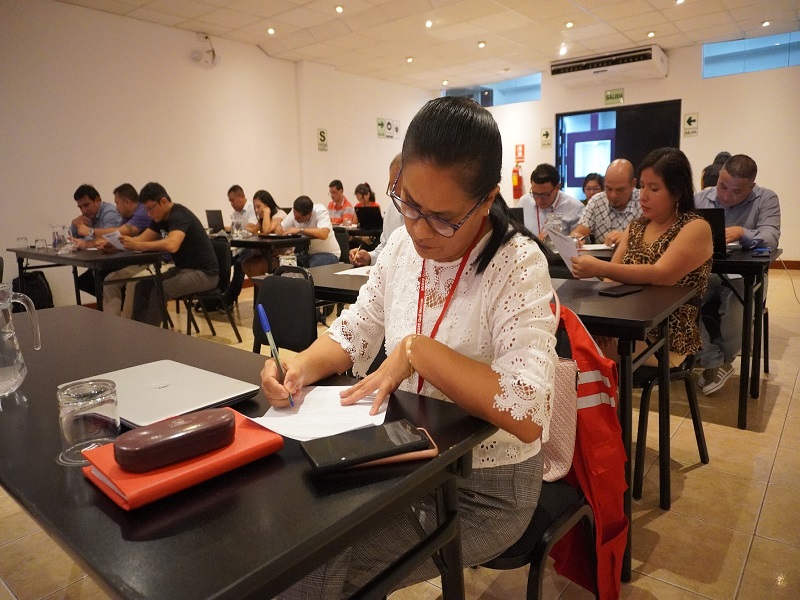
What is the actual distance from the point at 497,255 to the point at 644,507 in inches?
60.4

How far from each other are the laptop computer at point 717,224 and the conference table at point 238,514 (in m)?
2.36

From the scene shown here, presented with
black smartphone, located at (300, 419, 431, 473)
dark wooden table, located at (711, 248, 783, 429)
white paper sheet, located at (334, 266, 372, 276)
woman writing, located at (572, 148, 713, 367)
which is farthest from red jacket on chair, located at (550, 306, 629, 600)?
dark wooden table, located at (711, 248, 783, 429)

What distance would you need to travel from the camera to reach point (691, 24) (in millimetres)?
6762

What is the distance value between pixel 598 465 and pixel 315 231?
15.4 feet

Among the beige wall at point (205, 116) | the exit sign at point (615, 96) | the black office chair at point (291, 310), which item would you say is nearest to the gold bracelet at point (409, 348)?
the black office chair at point (291, 310)

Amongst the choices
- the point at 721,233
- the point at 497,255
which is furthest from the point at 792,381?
the point at 497,255

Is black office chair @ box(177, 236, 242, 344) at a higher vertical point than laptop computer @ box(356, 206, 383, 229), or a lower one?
lower

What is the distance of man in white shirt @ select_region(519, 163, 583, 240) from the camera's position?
4371mm

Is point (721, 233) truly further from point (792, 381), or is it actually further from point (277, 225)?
point (277, 225)

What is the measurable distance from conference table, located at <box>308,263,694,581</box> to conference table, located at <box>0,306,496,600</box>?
0.89 meters

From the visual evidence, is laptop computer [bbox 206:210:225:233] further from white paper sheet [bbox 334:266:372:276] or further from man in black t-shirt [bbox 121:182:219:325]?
white paper sheet [bbox 334:266:372:276]

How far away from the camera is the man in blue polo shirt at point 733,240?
10.7 ft

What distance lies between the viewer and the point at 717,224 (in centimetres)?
274

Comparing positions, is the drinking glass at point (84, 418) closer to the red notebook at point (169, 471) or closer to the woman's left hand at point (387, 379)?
the red notebook at point (169, 471)
